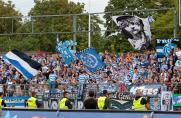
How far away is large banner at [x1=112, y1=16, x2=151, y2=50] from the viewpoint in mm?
31609

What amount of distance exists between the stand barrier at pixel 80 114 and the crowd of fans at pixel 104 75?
10621 mm

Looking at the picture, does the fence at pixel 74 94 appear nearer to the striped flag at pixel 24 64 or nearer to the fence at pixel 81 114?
the striped flag at pixel 24 64

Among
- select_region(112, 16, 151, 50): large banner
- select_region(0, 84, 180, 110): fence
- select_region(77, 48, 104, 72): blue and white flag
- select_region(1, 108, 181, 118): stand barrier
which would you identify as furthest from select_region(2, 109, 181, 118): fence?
select_region(112, 16, 151, 50): large banner

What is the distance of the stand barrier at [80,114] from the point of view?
1357cm

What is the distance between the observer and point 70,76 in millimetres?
32438

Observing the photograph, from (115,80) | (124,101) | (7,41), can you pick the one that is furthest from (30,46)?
(124,101)

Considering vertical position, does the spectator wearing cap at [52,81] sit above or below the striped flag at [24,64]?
below

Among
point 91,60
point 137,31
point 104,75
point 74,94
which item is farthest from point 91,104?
point 137,31

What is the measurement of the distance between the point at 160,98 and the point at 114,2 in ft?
188

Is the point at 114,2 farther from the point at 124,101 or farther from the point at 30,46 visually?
the point at 124,101

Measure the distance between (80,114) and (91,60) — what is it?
1610 centimetres

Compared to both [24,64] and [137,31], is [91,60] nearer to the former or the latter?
[137,31]

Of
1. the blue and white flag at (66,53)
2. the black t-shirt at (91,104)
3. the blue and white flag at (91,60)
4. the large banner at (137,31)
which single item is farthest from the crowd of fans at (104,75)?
the black t-shirt at (91,104)

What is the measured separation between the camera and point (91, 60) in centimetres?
3048
